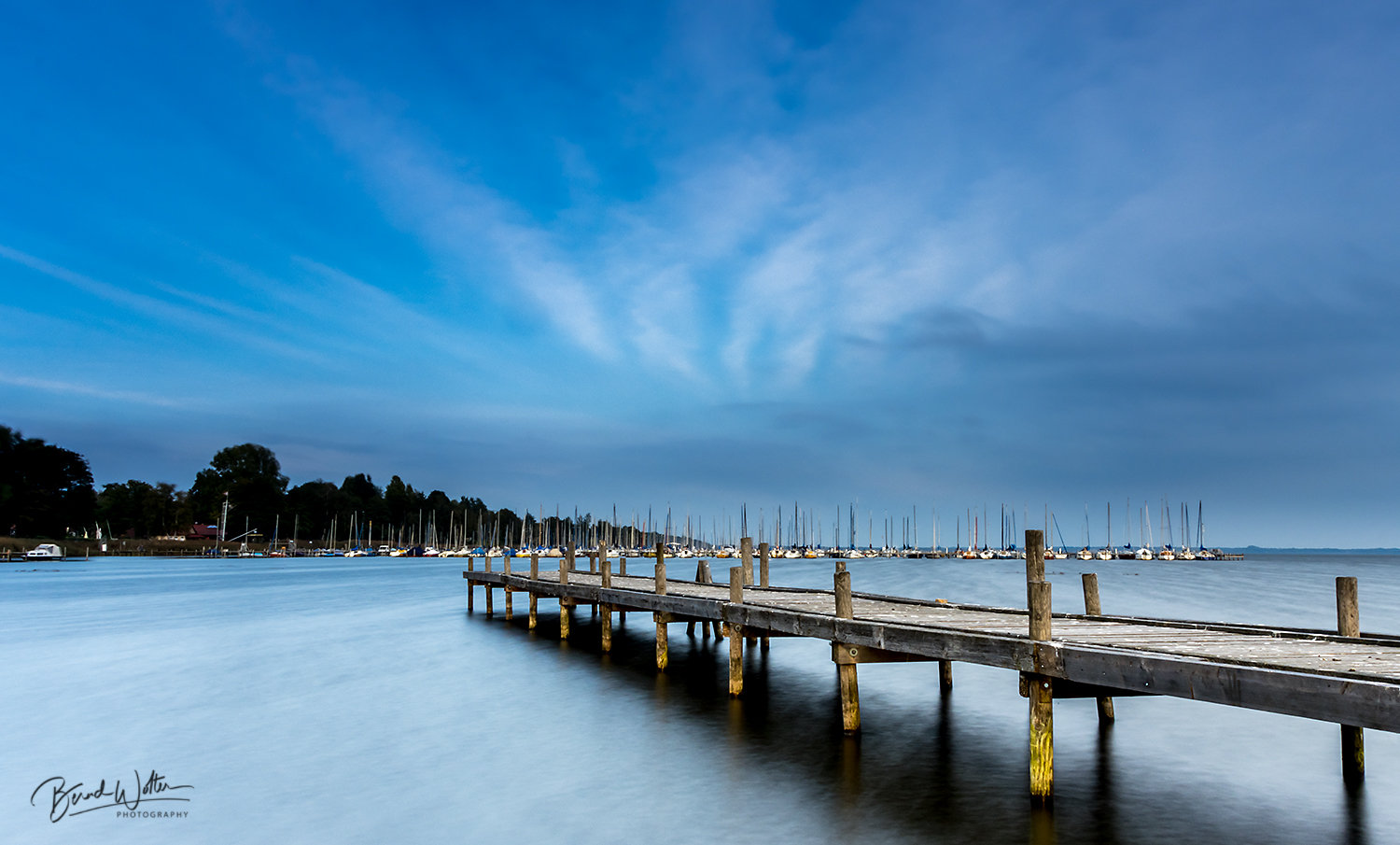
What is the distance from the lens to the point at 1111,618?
1399cm

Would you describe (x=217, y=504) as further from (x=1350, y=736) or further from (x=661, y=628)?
(x=1350, y=736)

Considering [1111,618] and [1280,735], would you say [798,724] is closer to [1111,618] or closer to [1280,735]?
[1111,618]

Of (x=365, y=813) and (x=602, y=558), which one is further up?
(x=602, y=558)

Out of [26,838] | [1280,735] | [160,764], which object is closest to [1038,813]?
[1280,735]

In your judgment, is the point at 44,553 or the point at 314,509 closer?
the point at 44,553

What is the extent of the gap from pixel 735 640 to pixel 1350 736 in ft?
33.1

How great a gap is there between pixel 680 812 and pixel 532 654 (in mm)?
15313

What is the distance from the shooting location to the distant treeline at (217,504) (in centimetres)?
11506

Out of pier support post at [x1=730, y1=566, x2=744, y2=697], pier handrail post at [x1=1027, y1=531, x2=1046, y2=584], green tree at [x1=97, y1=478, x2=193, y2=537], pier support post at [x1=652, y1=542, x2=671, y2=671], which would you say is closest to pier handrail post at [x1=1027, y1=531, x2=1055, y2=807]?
pier handrail post at [x1=1027, y1=531, x2=1046, y2=584]

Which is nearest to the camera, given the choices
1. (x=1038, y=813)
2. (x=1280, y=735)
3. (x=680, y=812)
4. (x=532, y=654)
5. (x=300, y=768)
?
(x=1038, y=813)

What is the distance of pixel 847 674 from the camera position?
47.1 feet

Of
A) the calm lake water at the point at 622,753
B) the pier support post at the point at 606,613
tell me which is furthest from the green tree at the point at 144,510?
the pier support post at the point at 606,613

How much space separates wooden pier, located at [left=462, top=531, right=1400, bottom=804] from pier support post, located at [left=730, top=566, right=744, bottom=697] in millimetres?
29

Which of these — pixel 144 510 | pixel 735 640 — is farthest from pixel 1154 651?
pixel 144 510
